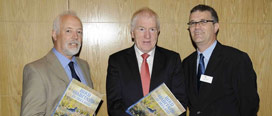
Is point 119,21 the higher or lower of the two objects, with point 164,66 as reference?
higher

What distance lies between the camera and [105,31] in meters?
2.97

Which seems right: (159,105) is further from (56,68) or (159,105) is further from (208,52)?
(56,68)

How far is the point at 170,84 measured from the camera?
Result: 2.17 m

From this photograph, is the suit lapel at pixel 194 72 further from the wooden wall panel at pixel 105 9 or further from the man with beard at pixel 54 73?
the man with beard at pixel 54 73

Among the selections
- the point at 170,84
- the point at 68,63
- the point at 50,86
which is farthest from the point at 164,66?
the point at 50,86

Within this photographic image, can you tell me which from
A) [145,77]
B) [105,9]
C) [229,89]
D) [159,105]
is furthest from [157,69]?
[105,9]

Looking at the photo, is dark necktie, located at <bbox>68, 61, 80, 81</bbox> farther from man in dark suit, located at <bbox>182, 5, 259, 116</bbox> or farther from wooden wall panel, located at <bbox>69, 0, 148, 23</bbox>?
man in dark suit, located at <bbox>182, 5, 259, 116</bbox>

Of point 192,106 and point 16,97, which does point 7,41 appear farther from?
point 192,106

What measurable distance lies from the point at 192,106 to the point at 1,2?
3.01 meters

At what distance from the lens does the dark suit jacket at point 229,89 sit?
2195 mm

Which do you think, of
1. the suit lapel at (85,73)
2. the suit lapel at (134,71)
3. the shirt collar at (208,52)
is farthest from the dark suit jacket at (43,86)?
the shirt collar at (208,52)

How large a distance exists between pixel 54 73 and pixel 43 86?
180 millimetres

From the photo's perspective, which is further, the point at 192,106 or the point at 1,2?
the point at 1,2

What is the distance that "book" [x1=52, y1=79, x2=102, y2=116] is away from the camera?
1.76 meters
